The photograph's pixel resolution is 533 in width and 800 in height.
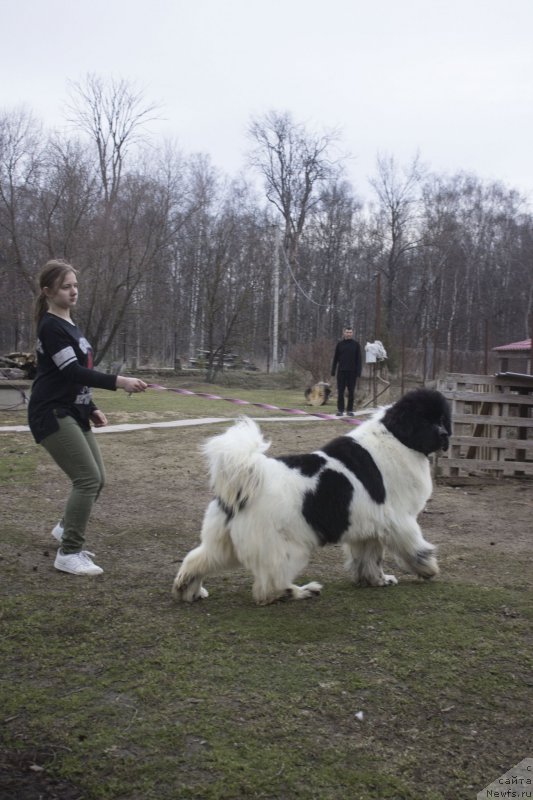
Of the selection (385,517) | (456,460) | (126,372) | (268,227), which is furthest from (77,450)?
(268,227)

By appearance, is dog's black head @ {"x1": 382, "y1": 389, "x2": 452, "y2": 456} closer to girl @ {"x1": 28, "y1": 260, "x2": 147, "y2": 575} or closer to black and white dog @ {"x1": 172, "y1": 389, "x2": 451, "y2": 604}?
black and white dog @ {"x1": 172, "y1": 389, "x2": 451, "y2": 604}

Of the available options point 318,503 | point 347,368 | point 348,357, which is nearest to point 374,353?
point 348,357

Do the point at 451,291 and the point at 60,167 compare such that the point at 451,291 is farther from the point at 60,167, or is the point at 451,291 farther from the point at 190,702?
the point at 190,702

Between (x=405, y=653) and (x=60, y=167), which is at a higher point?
(x=60, y=167)

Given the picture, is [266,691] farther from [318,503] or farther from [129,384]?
[129,384]

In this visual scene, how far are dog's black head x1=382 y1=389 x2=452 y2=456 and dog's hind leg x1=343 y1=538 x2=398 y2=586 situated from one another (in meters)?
0.75

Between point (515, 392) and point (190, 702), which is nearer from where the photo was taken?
point (190, 702)

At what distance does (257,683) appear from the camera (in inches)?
121

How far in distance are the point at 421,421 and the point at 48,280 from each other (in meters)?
2.76

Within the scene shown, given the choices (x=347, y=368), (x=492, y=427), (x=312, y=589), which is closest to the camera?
(x=312, y=589)

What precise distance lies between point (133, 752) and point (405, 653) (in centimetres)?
152

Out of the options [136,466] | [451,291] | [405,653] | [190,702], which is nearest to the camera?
[190,702]

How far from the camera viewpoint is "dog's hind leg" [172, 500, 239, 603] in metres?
3.98

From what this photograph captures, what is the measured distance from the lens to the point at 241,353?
3494 centimetres
